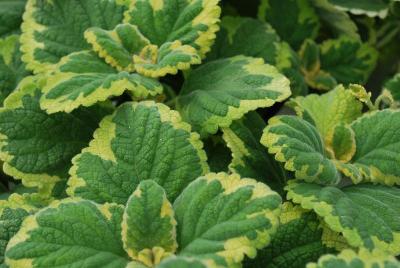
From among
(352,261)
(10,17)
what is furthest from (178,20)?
(352,261)

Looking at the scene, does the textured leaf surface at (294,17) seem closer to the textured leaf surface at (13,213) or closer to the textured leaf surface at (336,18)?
the textured leaf surface at (336,18)

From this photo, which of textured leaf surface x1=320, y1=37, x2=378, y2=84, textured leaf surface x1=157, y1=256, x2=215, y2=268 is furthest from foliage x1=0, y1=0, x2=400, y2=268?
textured leaf surface x1=320, y1=37, x2=378, y2=84

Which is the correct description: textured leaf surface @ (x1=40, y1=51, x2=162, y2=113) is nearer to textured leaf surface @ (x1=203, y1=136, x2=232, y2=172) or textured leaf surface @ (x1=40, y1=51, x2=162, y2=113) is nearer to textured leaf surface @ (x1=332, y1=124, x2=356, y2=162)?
textured leaf surface @ (x1=203, y1=136, x2=232, y2=172)

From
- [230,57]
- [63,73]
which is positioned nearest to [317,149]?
[230,57]

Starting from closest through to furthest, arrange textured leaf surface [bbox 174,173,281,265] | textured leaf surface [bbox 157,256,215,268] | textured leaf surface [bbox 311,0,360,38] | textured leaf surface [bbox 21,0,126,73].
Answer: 1. textured leaf surface [bbox 157,256,215,268]
2. textured leaf surface [bbox 174,173,281,265]
3. textured leaf surface [bbox 21,0,126,73]
4. textured leaf surface [bbox 311,0,360,38]

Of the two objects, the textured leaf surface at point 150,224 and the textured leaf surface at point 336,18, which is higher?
the textured leaf surface at point 336,18

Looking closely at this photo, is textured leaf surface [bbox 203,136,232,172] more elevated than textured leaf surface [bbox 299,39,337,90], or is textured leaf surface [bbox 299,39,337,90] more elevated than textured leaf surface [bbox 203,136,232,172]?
textured leaf surface [bbox 299,39,337,90]

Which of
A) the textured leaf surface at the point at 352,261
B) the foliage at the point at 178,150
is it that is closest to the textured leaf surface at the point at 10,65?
the foliage at the point at 178,150
